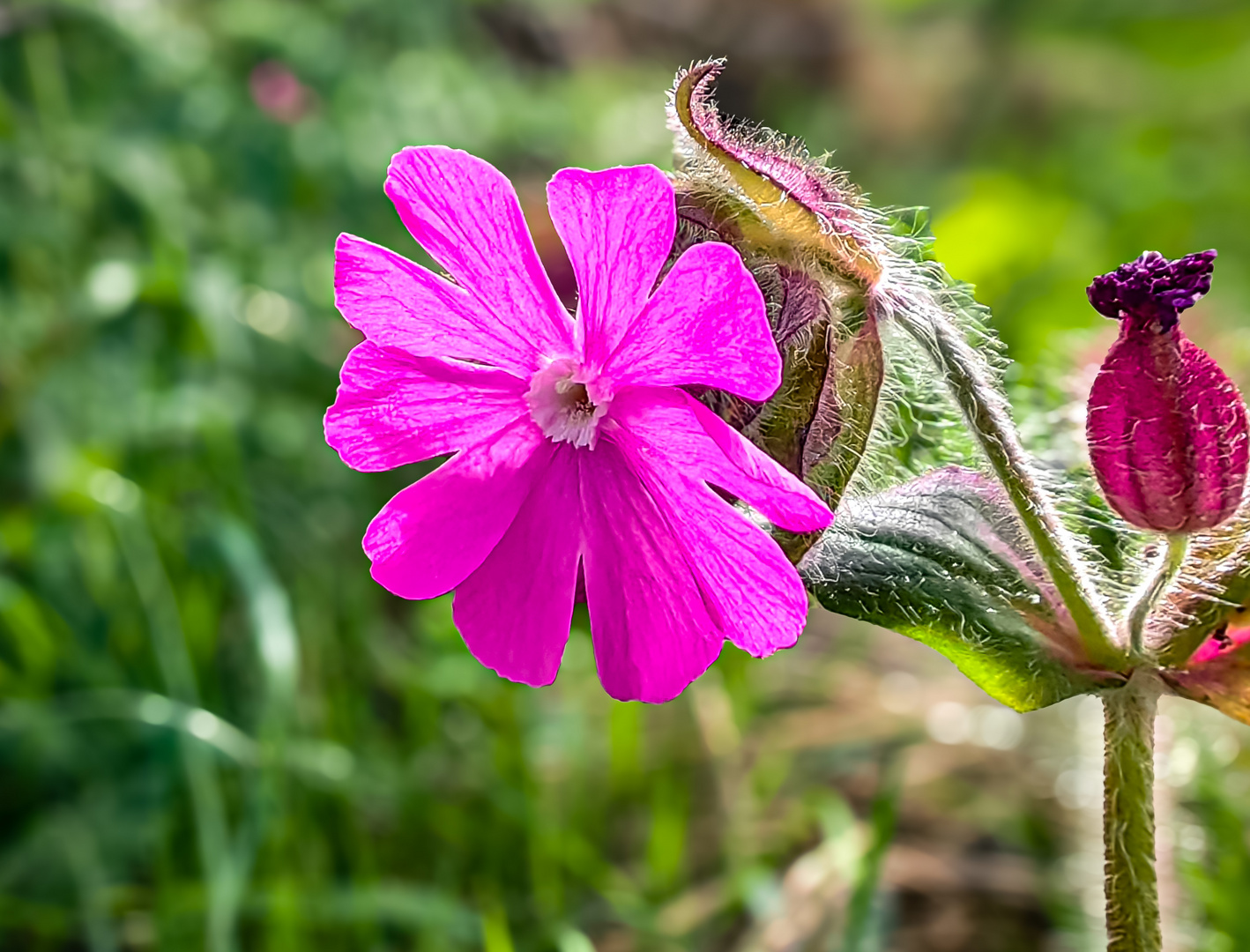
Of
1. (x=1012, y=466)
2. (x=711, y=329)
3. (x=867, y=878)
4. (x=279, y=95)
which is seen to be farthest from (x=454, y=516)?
(x=279, y=95)

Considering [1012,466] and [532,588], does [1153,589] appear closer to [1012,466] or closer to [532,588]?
[1012,466]

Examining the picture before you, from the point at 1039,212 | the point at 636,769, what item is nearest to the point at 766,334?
the point at 636,769

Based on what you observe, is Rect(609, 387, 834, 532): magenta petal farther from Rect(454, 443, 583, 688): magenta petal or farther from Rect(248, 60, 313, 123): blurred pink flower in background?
Rect(248, 60, 313, 123): blurred pink flower in background

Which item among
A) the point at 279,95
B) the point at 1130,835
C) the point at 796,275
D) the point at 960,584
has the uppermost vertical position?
the point at 279,95

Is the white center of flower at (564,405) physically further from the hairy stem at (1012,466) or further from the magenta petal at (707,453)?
the hairy stem at (1012,466)

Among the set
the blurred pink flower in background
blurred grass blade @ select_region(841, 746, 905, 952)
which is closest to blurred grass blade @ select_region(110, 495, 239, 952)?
blurred grass blade @ select_region(841, 746, 905, 952)

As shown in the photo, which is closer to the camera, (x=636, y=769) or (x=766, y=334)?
(x=766, y=334)

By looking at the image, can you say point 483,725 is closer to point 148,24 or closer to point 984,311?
point 984,311

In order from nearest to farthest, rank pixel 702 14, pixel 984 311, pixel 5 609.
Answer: pixel 984 311
pixel 5 609
pixel 702 14
